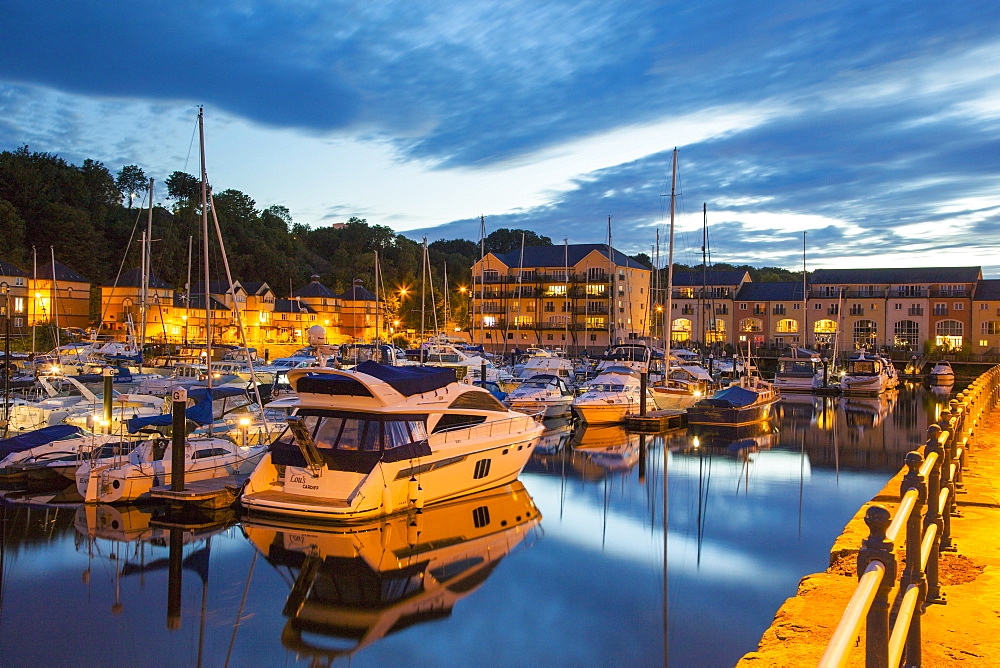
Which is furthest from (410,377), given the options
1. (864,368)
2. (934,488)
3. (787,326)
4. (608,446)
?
(787,326)

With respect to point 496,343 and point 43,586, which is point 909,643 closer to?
point 43,586

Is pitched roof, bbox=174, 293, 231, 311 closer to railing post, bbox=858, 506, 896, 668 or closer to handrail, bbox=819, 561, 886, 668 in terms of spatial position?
railing post, bbox=858, 506, 896, 668

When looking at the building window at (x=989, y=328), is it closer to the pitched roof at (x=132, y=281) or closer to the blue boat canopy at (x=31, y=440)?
the pitched roof at (x=132, y=281)

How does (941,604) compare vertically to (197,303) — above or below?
below

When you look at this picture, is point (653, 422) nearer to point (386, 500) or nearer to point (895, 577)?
point (386, 500)

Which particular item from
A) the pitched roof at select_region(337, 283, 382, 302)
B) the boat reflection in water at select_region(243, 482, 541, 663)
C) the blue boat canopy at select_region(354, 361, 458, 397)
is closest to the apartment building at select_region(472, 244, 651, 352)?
the pitched roof at select_region(337, 283, 382, 302)

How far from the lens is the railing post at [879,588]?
367 centimetres

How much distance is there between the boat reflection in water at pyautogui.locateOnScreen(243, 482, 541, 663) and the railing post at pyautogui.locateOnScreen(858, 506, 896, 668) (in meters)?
10.2

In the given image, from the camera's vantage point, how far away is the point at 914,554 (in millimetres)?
5512

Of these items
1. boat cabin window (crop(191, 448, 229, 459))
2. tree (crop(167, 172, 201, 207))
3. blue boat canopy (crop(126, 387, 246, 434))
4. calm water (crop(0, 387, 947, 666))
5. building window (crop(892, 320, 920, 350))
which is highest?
tree (crop(167, 172, 201, 207))

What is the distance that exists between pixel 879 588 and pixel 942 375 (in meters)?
79.1

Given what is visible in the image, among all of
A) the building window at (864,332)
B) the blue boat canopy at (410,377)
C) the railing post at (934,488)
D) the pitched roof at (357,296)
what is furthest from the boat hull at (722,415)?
the pitched roof at (357,296)

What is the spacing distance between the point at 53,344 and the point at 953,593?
244 ft

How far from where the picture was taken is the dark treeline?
317ft
